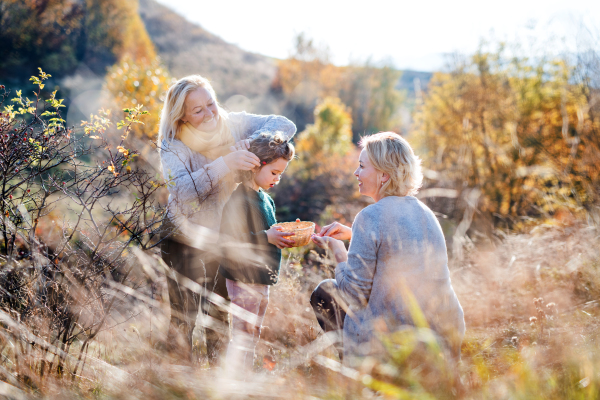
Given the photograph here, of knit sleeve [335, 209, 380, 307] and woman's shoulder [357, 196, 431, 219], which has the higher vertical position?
woman's shoulder [357, 196, 431, 219]

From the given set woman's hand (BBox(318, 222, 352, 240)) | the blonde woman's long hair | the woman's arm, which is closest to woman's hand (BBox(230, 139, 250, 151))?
the woman's arm

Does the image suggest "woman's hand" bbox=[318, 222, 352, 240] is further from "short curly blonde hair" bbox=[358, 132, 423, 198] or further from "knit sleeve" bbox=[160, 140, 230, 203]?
"knit sleeve" bbox=[160, 140, 230, 203]

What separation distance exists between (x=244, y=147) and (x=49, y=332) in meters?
1.53

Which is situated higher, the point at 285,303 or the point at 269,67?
the point at 269,67

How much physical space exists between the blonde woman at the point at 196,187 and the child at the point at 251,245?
101mm

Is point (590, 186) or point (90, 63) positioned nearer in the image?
point (590, 186)

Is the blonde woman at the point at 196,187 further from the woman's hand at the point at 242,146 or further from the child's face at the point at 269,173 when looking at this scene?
the child's face at the point at 269,173

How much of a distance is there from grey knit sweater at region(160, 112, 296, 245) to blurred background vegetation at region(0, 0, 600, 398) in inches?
9.4

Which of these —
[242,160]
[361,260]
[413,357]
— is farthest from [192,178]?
[413,357]

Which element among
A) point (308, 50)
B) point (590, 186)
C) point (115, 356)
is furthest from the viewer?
point (308, 50)

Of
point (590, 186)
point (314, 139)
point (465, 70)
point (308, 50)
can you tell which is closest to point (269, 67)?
point (308, 50)

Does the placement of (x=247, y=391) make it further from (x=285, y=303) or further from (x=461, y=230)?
(x=461, y=230)

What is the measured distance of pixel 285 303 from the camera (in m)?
3.04

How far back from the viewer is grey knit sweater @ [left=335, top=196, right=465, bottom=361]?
1.77m
